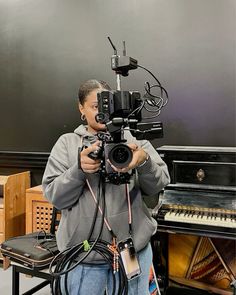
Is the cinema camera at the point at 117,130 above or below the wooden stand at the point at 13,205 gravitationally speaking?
above

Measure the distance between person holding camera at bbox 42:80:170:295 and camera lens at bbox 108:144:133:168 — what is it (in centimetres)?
5

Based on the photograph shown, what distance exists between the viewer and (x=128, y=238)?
1.22 metres

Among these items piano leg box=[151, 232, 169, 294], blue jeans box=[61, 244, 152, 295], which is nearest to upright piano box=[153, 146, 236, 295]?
piano leg box=[151, 232, 169, 294]

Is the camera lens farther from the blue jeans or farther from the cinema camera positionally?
the blue jeans

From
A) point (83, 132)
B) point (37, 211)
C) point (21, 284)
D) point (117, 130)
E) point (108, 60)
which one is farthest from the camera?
point (108, 60)

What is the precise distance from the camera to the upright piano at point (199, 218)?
6.39ft

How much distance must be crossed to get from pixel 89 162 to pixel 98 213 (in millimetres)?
213

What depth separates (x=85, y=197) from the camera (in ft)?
3.94

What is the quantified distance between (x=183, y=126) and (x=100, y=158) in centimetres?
166

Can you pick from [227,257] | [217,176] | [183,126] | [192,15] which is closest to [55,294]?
[217,176]

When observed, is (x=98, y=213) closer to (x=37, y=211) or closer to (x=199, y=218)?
(x=199, y=218)

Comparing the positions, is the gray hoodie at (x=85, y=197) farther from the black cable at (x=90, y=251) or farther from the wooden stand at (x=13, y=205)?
the wooden stand at (x=13, y=205)

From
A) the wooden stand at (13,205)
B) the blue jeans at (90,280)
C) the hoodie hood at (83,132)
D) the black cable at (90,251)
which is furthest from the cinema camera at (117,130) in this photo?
the wooden stand at (13,205)

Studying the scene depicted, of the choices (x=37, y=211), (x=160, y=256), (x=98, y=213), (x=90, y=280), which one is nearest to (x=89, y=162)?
(x=98, y=213)
